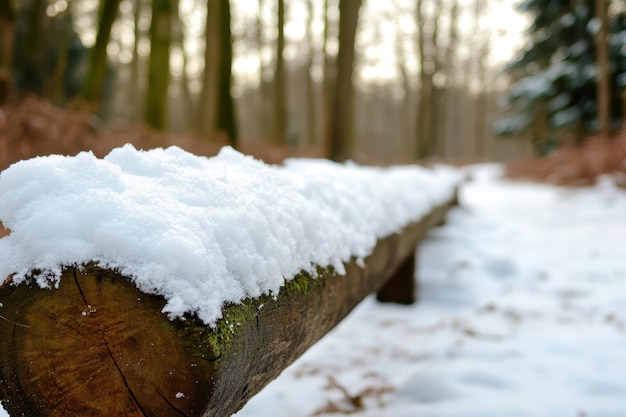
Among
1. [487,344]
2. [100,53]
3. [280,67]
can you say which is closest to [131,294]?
[487,344]

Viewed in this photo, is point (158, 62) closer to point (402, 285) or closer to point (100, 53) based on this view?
point (100, 53)

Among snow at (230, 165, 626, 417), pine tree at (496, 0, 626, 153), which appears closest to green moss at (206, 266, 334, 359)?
snow at (230, 165, 626, 417)

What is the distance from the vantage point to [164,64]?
8.35m

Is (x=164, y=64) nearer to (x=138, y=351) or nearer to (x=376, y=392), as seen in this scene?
(x=376, y=392)

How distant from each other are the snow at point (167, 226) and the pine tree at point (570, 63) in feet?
36.8

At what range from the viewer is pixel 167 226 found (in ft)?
3.43

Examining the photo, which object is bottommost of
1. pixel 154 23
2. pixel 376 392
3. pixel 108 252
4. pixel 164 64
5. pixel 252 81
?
pixel 376 392

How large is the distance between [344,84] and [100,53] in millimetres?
3872

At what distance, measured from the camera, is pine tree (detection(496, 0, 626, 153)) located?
38.7ft

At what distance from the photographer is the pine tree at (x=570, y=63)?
1179 cm

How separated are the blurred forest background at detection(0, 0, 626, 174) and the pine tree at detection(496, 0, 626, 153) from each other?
1.3 inches

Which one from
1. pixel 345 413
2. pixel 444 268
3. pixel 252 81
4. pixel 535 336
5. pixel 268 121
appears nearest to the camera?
pixel 345 413

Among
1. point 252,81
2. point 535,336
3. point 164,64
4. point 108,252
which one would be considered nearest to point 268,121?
point 164,64

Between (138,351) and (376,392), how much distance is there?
1.52 m
